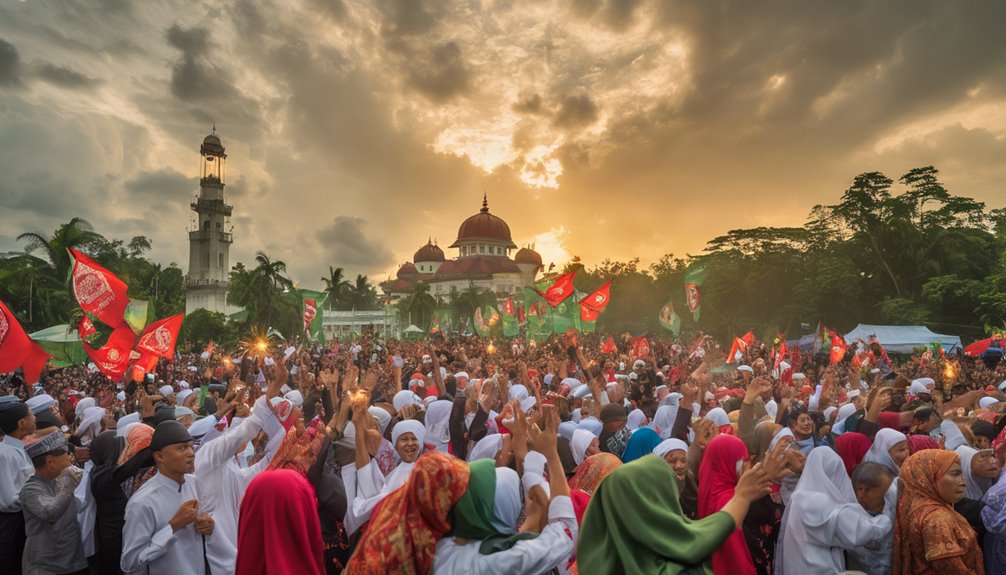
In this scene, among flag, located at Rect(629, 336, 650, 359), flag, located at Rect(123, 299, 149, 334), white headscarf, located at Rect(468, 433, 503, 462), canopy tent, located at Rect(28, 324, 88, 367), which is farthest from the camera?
canopy tent, located at Rect(28, 324, 88, 367)

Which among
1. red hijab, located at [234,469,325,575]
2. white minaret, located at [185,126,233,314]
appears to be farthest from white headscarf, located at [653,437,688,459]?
white minaret, located at [185,126,233,314]

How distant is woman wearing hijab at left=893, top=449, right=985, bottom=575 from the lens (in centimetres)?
292

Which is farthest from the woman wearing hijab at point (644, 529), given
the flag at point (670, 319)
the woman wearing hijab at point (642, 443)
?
the flag at point (670, 319)

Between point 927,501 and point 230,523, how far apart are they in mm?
3870

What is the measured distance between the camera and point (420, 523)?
87.8 inches

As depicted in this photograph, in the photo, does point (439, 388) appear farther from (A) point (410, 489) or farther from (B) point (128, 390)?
(B) point (128, 390)

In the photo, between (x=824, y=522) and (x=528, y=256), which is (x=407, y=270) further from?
(x=824, y=522)

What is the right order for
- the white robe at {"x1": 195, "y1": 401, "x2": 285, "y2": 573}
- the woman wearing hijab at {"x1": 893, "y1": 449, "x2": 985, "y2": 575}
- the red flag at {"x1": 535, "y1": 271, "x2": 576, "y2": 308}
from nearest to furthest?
the woman wearing hijab at {"x1": 893, "y1": 449, "x2": 985, "y2": 575} < the white robe at {"x1": 195, "y1": 401, "x2": 285, "y2": 573} < the red flag at {"x1": 535, "y1": 271, "x2": 576, "y2": 308}

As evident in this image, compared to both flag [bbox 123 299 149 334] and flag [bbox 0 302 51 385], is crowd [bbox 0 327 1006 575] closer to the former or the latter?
flag [bbox 0 302 51 385]

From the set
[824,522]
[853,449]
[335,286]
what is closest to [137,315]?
[853,449]

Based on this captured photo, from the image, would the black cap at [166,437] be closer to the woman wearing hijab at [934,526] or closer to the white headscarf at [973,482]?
the woman wearing hijab at [934,526]

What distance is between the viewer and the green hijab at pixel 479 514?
2225mm

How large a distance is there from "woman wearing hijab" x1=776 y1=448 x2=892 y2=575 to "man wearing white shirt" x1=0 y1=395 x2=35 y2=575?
4.60 m

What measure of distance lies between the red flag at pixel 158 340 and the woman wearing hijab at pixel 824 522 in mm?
10251
